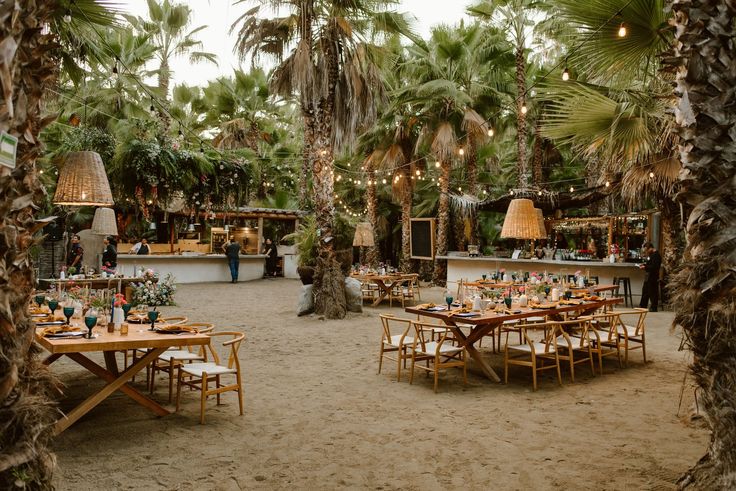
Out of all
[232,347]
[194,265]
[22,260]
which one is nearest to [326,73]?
[232,347]

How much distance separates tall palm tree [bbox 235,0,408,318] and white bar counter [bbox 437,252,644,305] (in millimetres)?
4929

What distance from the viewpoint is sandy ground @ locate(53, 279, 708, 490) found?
351 cm

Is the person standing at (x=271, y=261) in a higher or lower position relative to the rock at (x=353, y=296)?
higher

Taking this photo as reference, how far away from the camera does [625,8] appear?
146 inches

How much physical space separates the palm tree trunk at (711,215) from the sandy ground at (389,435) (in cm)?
117

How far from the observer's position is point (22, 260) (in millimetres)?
1916

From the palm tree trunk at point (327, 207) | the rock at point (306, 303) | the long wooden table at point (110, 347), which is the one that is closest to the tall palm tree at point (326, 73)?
the palm tree trunk at point (327, 207)

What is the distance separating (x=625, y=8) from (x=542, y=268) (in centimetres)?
1141

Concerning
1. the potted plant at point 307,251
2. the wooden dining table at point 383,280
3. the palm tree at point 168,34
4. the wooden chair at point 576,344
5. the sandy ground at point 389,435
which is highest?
the palm tree at point 168,34

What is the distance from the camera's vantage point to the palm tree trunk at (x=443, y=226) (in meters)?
16.2

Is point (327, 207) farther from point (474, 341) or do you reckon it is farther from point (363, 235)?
point (474, 341)

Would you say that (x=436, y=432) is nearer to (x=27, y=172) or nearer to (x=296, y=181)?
(x=27, y=172)

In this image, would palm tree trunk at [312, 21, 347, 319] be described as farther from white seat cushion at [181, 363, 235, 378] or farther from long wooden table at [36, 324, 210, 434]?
long wooden table at [36, 324, 210, 434]

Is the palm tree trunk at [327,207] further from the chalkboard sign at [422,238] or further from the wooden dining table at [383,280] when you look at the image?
the chalkboard sign at [422,238]
